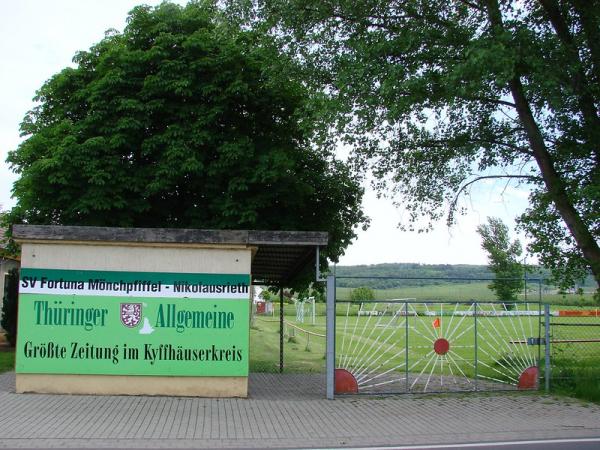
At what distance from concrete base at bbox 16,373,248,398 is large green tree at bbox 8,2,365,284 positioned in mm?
4896

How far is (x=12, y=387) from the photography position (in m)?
11.7

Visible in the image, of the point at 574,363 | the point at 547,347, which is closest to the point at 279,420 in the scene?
the point at 547,347

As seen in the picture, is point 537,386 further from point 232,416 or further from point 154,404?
point 154,404

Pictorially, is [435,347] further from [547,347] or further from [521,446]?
[521,446]

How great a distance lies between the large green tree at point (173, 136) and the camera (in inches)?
588

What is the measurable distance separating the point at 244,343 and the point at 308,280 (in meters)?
5.98

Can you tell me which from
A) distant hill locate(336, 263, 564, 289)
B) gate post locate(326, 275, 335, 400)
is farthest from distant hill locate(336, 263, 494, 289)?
gate post locate(326, 275, 335, 400)

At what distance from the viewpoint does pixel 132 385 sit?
1113 centimetres

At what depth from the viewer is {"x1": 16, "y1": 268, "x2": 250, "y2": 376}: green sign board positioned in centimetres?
1108

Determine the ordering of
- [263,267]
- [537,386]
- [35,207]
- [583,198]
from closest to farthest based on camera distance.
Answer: [583,198], [537,386], [263,267], [35,207]

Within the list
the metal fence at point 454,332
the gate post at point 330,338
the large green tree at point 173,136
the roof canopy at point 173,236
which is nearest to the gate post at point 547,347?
the metal fence at point 454,332

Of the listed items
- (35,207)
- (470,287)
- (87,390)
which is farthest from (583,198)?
(35,207)

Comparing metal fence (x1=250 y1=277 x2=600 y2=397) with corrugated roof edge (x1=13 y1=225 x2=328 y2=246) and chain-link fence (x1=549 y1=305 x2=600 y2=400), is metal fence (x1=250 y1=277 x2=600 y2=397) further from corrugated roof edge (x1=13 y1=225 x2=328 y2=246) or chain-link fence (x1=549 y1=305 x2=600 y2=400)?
corrugated roof edge (x1=13 y1=225 x2=328 y2=246)

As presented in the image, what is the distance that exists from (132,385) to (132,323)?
1108 mm
